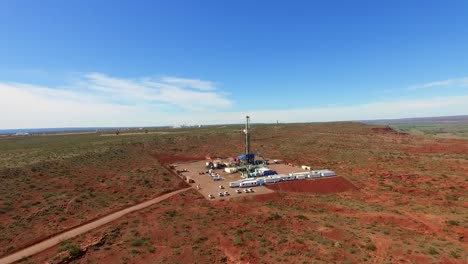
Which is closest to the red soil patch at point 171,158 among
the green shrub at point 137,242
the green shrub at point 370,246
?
the green shrub at point 137,242

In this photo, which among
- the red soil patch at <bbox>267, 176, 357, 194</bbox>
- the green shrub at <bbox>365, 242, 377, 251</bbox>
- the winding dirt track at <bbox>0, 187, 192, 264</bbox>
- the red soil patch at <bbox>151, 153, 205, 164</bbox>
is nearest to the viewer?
the winding dirt track at <bbox>0, 187, 192, 264</bbox>

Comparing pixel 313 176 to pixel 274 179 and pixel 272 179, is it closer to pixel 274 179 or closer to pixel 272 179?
pixel 274 179

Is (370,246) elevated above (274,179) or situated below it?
below

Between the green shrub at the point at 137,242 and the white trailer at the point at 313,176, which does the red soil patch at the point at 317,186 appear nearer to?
the white trailer at the point at 313,176

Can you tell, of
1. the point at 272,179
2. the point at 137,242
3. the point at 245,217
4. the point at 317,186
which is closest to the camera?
the point at 137,242

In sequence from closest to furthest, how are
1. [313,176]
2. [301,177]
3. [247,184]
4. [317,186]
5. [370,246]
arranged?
[370,246] → [247,184] → [317,186] → [301,177] → [313,176]

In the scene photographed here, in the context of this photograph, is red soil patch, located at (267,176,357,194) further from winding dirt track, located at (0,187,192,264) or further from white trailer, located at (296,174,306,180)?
winding dirt track, located at (0,187,192,264)

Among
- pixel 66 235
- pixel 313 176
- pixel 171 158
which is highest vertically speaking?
pixel 171 158

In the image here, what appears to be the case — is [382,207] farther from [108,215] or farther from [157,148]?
[157,148]

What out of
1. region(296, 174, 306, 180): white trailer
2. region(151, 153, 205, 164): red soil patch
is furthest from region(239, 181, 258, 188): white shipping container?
region(151, 153, 205, 164): red soil patch

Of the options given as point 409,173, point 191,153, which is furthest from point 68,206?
point 409,173

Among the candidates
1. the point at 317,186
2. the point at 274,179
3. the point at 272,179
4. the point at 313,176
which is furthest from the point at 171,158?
the point at 317,186
